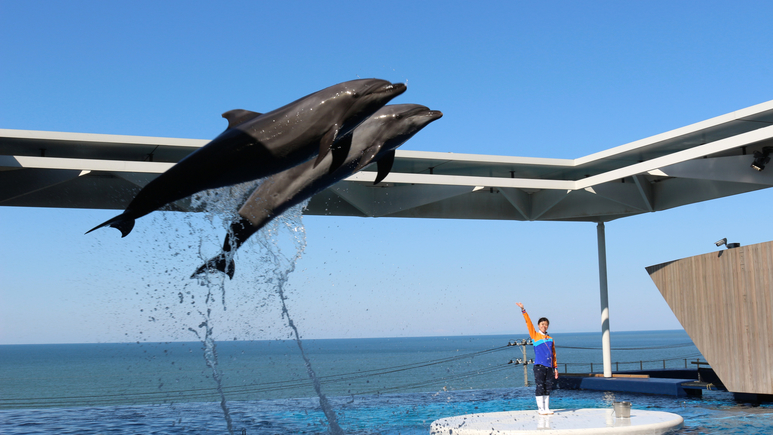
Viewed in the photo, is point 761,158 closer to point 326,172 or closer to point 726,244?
point 726,244

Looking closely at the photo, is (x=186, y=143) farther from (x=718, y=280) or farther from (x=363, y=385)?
(x=363, y=385)

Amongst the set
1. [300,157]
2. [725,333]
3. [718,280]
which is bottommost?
[725,333]

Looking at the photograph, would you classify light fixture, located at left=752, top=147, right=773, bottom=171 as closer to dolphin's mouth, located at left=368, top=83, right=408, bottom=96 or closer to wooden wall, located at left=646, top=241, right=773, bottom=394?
wooden wall, located at left=646, top=241, right=773, bottom=394

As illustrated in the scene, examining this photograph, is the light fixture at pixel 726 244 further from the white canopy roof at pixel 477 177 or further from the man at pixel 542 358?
the man at pixel 542 358

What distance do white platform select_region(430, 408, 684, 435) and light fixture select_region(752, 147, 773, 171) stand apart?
15.0 feet

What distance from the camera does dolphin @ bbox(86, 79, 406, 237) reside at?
16.5 ft

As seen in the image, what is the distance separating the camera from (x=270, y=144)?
202 inches

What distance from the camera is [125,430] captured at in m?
10.1

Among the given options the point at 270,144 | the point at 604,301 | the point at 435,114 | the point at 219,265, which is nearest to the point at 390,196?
the point at 604,301

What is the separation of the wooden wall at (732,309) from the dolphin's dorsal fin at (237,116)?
31.3 feet

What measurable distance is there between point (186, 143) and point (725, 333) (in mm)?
10477

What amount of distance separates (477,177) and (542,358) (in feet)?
13.0

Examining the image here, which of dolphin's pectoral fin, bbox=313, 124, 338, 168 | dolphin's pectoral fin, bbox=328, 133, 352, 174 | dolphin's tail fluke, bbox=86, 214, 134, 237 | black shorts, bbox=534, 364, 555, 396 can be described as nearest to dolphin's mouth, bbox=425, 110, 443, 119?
dolphin's pectoral fin, bbox=328, 133, 352, 174

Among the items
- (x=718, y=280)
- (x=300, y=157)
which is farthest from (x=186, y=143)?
(x=718, y=280)
